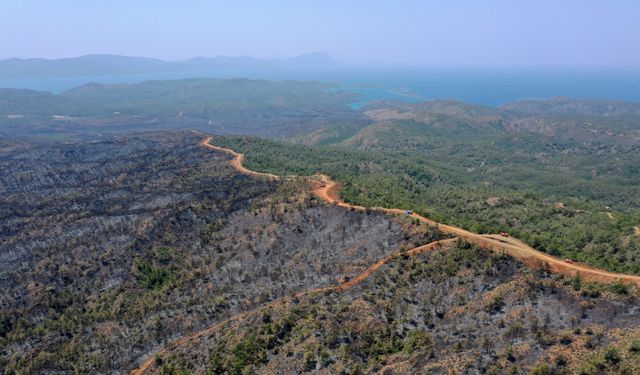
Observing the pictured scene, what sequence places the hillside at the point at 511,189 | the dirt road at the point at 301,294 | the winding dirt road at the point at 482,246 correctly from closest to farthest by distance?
the winding dirt road at the point at 482,246
the dirt road at the point at 301,294
the hillside at the point at 511,189

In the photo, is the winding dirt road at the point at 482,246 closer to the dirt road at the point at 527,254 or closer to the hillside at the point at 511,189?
the dirt road at the point at 527,254

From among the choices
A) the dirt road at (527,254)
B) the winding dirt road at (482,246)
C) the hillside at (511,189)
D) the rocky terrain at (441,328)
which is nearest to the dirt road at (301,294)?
the winding dirt road at (482,246)

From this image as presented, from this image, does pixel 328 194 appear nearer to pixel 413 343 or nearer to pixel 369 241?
pixel 369 241

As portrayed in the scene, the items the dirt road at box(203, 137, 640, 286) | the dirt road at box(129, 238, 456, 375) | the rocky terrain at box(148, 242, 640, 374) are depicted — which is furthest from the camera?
the dirt road at box(129, 238, 456, 375)

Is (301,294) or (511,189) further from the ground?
(301,294)

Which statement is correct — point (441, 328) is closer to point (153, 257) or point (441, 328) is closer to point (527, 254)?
point (527, 254)

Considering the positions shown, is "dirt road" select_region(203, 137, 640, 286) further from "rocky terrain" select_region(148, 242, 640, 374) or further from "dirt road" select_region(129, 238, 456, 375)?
"dirt road" select_region(129, 238, 456, 375)

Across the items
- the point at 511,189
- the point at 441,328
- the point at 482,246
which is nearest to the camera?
the point at 441,328

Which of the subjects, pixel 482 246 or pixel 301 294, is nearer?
pixel 482 246

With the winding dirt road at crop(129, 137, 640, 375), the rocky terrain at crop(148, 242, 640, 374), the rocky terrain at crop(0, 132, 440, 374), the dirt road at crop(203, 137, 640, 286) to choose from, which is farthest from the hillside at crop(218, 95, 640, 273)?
the rocky terrain at crop(0, 132, 440, 374)

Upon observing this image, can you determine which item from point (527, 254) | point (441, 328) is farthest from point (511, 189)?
point (441, 328)

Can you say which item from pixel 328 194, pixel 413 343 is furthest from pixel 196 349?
pixel 328 194
